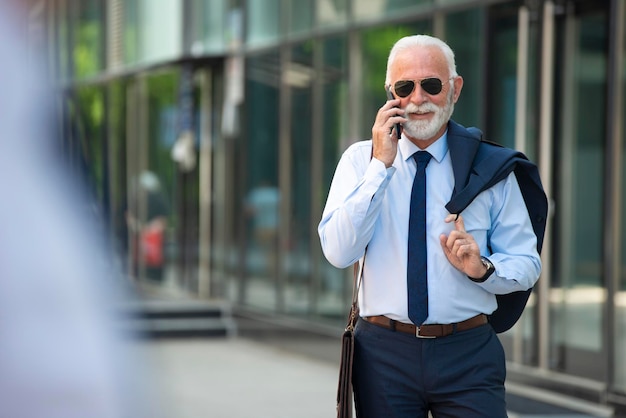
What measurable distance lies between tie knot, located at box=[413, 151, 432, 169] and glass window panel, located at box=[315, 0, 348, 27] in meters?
7.15

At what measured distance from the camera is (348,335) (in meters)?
3.20

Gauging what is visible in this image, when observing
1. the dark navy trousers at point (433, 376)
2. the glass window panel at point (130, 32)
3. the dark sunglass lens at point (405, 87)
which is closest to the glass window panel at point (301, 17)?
the glass window panel at point (130, 32)

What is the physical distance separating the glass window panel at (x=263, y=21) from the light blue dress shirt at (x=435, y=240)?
27.8ft

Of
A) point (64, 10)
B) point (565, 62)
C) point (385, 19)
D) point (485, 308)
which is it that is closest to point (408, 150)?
point (485, 308)

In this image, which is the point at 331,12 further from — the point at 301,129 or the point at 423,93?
the point at 423,93

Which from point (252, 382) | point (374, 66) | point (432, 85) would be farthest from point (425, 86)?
point (374, 66)

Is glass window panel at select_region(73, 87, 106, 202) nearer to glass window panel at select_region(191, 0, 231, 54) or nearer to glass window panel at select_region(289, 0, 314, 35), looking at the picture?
glass window panel at select_region(289, 0, 314, 35)

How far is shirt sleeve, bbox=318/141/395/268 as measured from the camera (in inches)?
121

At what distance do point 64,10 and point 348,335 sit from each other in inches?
48.6

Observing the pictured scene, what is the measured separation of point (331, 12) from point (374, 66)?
3.38 ft

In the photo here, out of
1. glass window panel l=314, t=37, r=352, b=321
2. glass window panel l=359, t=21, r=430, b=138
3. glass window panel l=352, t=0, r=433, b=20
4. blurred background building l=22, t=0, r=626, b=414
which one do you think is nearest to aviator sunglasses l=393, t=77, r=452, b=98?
blurred background building l=22, t=0, r=626, b=414

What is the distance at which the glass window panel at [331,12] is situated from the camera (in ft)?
34.0

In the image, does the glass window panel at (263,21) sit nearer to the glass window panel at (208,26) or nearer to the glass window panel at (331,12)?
the glass window panel at (208,26)

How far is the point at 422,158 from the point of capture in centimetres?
330
